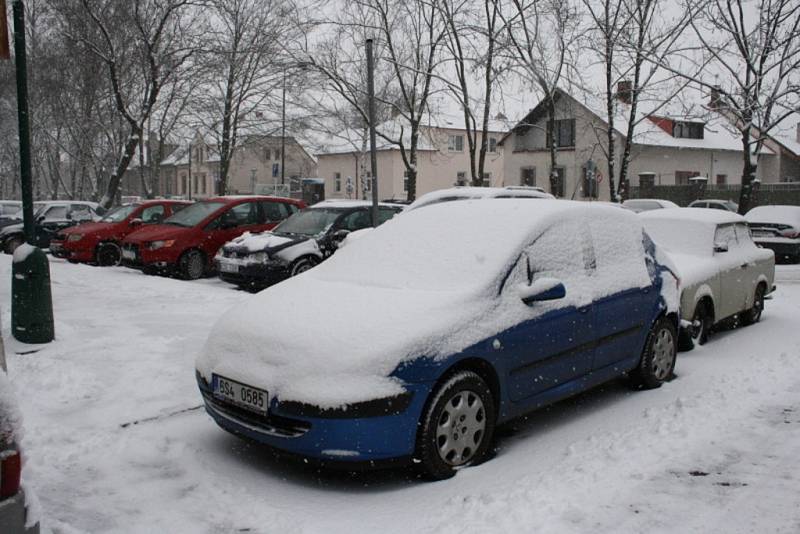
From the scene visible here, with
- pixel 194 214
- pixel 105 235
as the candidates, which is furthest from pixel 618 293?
pixel 105 235

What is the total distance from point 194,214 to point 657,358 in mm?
10520

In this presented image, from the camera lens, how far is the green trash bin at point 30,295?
740 cm

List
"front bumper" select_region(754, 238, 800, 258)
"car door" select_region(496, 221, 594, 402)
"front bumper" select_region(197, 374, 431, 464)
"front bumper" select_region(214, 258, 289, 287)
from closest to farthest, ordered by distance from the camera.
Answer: "front bumper" select_region(197, 374, 431, 464)
"car door" select_region(496, 221, 594, 402)
"front bumper" select_region(214, 258, 289, 287)
"front bumper" select_region(754, 238, 800, 258)

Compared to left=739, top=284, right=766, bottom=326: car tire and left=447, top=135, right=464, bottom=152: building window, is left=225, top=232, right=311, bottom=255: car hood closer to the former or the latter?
left=739, top=284, right=766, bottom=326: car tire

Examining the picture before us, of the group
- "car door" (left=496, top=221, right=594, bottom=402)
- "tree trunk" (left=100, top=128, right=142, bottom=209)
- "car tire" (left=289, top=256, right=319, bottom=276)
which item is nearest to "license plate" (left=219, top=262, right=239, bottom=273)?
"car tire" (left=289, top=256, right=319, bottom=276)

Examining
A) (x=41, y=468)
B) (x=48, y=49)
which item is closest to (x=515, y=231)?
(x=41, y=468)

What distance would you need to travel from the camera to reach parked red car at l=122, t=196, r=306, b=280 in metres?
13.9

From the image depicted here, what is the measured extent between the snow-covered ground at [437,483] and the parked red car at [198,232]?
21.9ft

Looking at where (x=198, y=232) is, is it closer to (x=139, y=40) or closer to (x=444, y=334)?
(x=444, y=334)

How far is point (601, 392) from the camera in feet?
21.1

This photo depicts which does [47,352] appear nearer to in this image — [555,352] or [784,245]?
[555,352]

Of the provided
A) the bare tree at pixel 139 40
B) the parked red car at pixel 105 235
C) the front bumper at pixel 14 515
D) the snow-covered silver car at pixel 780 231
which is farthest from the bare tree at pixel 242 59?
the front bumper at pixel 14 515

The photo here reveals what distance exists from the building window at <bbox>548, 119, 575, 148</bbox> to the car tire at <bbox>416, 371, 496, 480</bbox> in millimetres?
39392

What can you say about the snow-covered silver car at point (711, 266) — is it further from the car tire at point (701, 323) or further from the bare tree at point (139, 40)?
the bare tree at point (139, 40)
